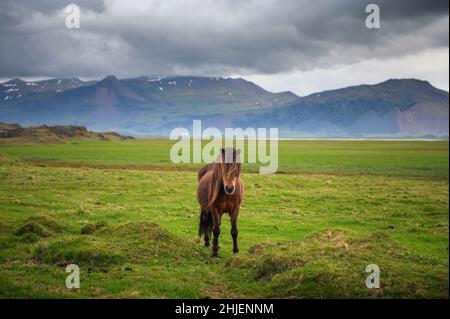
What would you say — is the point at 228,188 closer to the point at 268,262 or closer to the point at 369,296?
the point at 268,262

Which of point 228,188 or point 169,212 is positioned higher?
point 228,188

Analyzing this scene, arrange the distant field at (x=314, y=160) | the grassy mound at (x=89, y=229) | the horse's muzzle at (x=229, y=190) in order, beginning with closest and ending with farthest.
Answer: the horse's muzzle at (x=229, y=190)
the grassy mound at (x=89, y=229)
the distant field at (x=314, y=160)

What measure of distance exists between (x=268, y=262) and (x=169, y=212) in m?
12.4

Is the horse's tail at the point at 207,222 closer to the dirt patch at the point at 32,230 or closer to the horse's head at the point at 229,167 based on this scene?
the horse's head at the point at 229,167

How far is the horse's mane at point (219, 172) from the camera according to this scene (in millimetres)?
11992

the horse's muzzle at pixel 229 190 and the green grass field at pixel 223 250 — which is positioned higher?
the horse's muzzle at pixel 229 190

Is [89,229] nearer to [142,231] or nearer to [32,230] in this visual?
[32,230]

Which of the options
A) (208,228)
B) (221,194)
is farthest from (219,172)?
(208,228)

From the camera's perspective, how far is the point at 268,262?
1060 centimetres

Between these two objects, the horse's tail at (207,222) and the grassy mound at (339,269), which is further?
the horse's tail at (207,222)

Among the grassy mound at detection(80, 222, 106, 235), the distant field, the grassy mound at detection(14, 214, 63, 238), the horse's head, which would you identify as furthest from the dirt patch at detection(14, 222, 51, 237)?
the distant field

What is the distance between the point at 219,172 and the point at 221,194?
775 mm

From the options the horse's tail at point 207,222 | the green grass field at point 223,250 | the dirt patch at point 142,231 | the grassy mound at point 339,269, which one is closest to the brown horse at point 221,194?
the horse's tail at point 207,222
